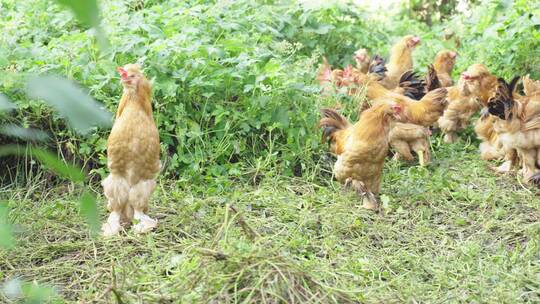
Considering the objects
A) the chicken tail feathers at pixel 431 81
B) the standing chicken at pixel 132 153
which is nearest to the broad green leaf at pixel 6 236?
the standing chicken at pixel 132 153

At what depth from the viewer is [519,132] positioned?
224 inches

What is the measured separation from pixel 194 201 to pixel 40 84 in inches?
176

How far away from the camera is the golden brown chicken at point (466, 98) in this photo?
640cm

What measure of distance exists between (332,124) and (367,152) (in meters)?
0.54

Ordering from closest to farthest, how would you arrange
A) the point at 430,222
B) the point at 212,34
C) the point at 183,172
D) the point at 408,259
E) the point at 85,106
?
1. the point at 85,106
2. the point at 408,259
3. the point at 430,222
4. the point at 183,172
5. the point at 212,34

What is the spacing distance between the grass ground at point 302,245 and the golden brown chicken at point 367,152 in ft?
0.44

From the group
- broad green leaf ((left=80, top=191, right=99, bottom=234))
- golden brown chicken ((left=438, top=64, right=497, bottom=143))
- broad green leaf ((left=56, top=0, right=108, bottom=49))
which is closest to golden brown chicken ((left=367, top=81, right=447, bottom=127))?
golden brown chicken ((left=438, top=64, right=497, bottom=143))

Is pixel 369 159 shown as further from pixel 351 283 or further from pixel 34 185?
pixel 34 185

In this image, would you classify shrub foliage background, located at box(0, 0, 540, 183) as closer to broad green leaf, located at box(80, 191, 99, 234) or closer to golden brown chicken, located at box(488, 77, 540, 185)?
golden brown chicken, located at box(488, 77, 540, 185)

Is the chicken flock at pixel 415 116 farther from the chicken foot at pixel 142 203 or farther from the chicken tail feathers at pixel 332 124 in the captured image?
the chicken foot at pixel 142 203

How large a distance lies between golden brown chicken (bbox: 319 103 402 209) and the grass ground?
0.14 metres

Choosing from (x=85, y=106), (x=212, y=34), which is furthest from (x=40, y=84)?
(x=212, y=34)

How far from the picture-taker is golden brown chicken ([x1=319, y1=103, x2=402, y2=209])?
17.5 ft

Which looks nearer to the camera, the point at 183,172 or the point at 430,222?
the point at 430,222
